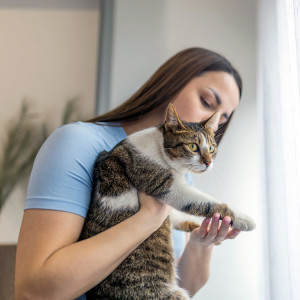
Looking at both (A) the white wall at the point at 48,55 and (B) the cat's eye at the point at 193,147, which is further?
(A) the white wall at the point at 48,55

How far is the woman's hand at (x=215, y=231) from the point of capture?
809 millimetres

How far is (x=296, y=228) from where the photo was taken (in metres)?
0.89

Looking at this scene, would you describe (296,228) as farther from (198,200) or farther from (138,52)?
(138,52)

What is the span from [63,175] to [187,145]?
0.32m

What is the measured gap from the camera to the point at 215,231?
0.83 metres

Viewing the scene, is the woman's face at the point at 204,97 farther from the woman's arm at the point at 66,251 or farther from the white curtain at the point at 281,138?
the woman's arm at the point at 66,251

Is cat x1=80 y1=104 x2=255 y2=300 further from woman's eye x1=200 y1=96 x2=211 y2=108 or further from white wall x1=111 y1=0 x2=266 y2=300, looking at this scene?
white wall x1=111 y1=0 x2=266 y2=300

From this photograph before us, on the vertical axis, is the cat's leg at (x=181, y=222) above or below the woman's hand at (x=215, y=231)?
below

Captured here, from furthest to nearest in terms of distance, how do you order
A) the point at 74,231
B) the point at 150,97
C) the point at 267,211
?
the point at 267,211 → the point at 150,97 → the point at 74,231

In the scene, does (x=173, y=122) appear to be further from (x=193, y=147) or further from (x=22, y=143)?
(x=22, y=143)

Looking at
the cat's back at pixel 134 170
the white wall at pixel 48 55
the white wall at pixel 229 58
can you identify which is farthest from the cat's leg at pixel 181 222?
the white wall at pixel 48 55

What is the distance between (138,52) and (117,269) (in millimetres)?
1251

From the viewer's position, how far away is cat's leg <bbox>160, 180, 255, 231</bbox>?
0.84m

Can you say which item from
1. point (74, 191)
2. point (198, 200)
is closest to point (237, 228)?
point (198, 200)
